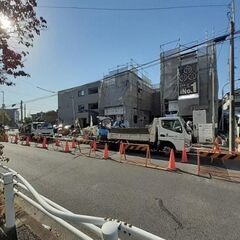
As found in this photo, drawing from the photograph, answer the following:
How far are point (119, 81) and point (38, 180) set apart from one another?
3975 cm

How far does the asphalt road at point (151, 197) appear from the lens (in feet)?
18.7

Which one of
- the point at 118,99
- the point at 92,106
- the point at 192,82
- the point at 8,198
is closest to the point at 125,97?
the point at 118,99

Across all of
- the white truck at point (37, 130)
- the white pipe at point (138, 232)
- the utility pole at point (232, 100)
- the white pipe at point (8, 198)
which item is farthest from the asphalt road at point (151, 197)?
the white truck at point (37, 130)

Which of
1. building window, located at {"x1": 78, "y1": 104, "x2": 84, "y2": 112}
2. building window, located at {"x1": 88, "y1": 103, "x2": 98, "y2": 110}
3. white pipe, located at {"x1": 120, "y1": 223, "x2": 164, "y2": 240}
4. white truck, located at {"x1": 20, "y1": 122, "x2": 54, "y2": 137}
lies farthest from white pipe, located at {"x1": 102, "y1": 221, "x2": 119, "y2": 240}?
building window, located at {"x1": 78, "y1": 104, "x2": 84, "y2": 112}

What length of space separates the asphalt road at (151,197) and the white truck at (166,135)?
543cm

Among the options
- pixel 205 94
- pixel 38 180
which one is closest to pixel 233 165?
pixel 38 180

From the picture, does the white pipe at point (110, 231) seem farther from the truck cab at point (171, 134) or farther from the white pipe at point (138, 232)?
the truck cab at point (171, 134)

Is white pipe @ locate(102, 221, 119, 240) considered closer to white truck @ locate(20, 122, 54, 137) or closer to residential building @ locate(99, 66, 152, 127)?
white truck @ locate(20, 122, 54, 137)

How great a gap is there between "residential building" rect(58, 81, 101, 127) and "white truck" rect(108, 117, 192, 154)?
38.3m

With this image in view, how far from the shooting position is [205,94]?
3788cm

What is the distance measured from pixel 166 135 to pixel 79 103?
48.4m

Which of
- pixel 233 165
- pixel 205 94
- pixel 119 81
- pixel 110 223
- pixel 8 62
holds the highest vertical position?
pixel 119 81

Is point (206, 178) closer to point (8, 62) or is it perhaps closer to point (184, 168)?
point (184, 168)

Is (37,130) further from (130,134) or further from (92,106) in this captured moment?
(92,106)
